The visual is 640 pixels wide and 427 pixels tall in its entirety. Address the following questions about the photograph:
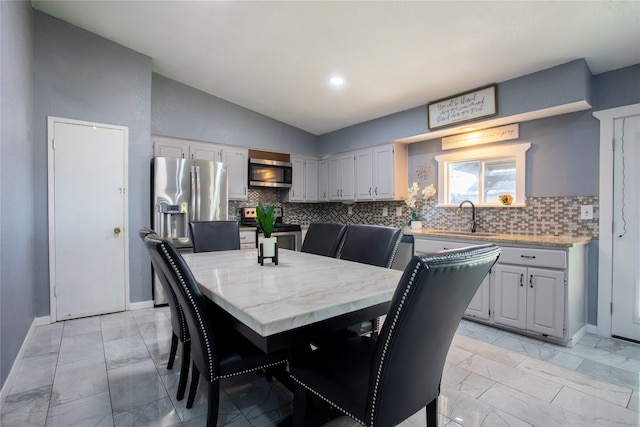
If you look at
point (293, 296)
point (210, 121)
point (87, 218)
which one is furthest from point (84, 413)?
point (210, 121)

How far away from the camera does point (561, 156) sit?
2.96 m

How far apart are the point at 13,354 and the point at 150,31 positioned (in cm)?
290

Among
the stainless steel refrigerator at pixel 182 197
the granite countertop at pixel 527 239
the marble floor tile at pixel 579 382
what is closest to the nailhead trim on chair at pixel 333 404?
the marble floor tile at pixel 579 382

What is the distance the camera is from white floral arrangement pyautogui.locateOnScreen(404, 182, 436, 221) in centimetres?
393

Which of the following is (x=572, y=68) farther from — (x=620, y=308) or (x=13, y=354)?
(x=13, y=354)

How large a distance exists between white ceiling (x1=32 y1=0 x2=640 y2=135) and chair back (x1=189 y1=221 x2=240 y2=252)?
1.77 metres

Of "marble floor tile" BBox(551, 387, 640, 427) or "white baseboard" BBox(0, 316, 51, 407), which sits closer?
"marble floor tile" BBox(551, 387, 640, 427)

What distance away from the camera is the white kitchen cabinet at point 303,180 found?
16.8ft

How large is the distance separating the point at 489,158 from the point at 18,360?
14.9 ft

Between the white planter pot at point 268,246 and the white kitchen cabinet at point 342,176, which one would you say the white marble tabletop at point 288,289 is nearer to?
the white planter pot at point 268,246

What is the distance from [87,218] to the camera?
10.5 ft

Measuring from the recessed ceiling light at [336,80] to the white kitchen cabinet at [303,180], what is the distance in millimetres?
1785

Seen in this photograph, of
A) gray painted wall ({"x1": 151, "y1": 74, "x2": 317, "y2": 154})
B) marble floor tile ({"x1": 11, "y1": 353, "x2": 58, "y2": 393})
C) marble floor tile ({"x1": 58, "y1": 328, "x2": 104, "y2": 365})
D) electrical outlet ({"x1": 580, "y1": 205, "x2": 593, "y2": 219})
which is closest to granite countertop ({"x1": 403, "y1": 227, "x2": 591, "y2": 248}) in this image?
electrical outlet ({"x1": 580, "y1": 205, "x2": 593, "y2": 219})

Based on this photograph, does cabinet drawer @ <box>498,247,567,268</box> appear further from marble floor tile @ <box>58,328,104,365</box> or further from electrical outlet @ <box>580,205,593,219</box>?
marble floor tile @ <box>58,328,104,365</box>
